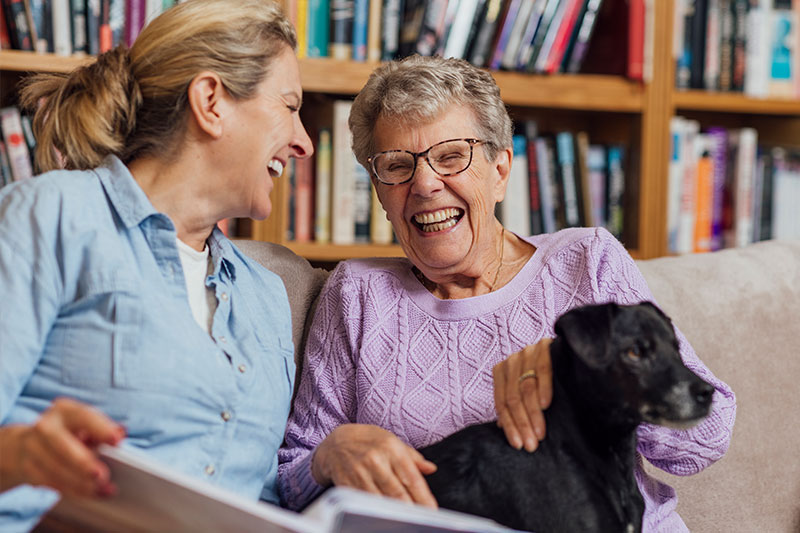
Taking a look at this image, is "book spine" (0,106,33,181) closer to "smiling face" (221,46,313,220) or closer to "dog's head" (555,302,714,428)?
"smiling face" (221,46,313,220)

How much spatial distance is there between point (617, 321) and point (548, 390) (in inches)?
5.1

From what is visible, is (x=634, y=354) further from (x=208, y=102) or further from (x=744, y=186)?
(x=744, y=186)

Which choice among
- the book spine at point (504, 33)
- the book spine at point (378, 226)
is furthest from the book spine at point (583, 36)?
the book spine at point (378, 226)

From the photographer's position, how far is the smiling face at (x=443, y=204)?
1.41 meters

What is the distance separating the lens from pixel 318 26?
82.8 inches

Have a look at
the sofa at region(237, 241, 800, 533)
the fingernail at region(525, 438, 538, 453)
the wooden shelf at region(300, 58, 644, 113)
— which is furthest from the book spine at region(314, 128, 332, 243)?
the fingernail at region(525, 438, 538, 453)

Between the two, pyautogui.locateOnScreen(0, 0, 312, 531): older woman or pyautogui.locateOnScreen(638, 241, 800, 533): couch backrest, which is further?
pyautogui.locateOnScreen(638, 241, 800, 533): couch backrest

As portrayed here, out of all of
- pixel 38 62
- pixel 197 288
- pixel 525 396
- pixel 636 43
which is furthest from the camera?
pixel 636 43

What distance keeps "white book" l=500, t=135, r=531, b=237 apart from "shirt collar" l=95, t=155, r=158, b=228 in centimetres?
128

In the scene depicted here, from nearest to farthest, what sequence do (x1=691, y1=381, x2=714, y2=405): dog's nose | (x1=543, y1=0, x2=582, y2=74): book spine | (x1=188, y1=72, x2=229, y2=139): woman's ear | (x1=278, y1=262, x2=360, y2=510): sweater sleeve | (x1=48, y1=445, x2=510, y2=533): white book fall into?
(x1=48, y1=445, x2=510, y2=533): white book < (x1=691, y1=381, x2=714, y2=405): dog's nose < (x1=188, y1=72, x2=229, y2=139): woman's ear < (x1=278, y1=262, x2=360, y2=510): sweater sleeve < (x1=543, y1=0, x2=582, y2=74): book spine

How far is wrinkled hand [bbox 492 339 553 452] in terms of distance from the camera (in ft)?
3.19

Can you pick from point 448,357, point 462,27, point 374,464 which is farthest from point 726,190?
point 374,464

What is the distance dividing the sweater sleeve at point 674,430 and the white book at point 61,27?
1380mm

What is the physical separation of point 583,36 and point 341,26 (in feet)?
2.12
